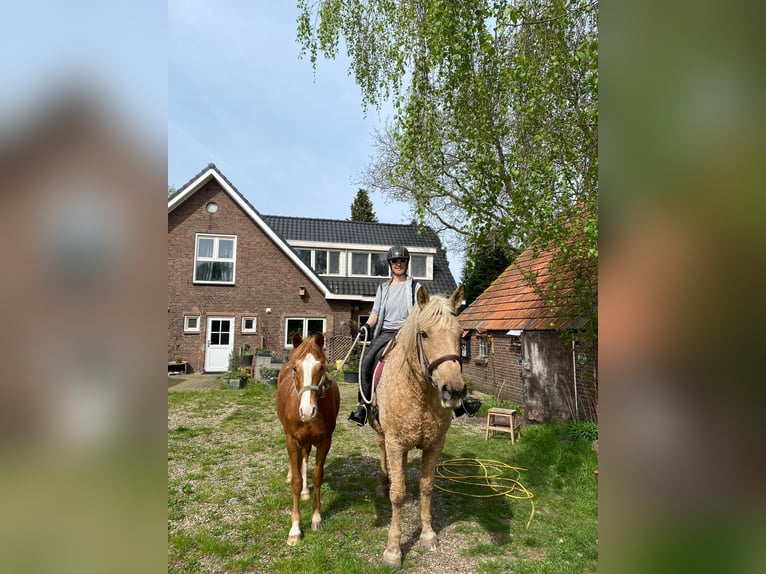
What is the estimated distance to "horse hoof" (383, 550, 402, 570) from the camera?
3.79 m

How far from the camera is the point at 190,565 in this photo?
3.76m

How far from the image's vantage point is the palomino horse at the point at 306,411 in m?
4.05

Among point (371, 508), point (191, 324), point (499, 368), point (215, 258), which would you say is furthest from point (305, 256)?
point (371, 508)

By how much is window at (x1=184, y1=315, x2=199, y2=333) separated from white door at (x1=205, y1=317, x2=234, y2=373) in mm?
492

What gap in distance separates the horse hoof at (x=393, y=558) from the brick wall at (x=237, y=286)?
1395cm

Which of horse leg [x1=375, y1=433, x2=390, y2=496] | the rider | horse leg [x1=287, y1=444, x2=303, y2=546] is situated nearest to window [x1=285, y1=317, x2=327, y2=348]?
horse leg [x1=375, y1=433, x2=390, y2=496]

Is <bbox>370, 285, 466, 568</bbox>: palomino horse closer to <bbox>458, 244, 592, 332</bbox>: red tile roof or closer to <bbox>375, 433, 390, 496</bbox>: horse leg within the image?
<bbox>375, 433, 390, 496</bbox>: horse leg

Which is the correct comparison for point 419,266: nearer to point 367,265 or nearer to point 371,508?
point 367,265

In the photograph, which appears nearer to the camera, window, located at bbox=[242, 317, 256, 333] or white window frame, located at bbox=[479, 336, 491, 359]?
white window frame, located at bbox=[479, 336, 491, 359]

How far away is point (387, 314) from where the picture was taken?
5281mm
